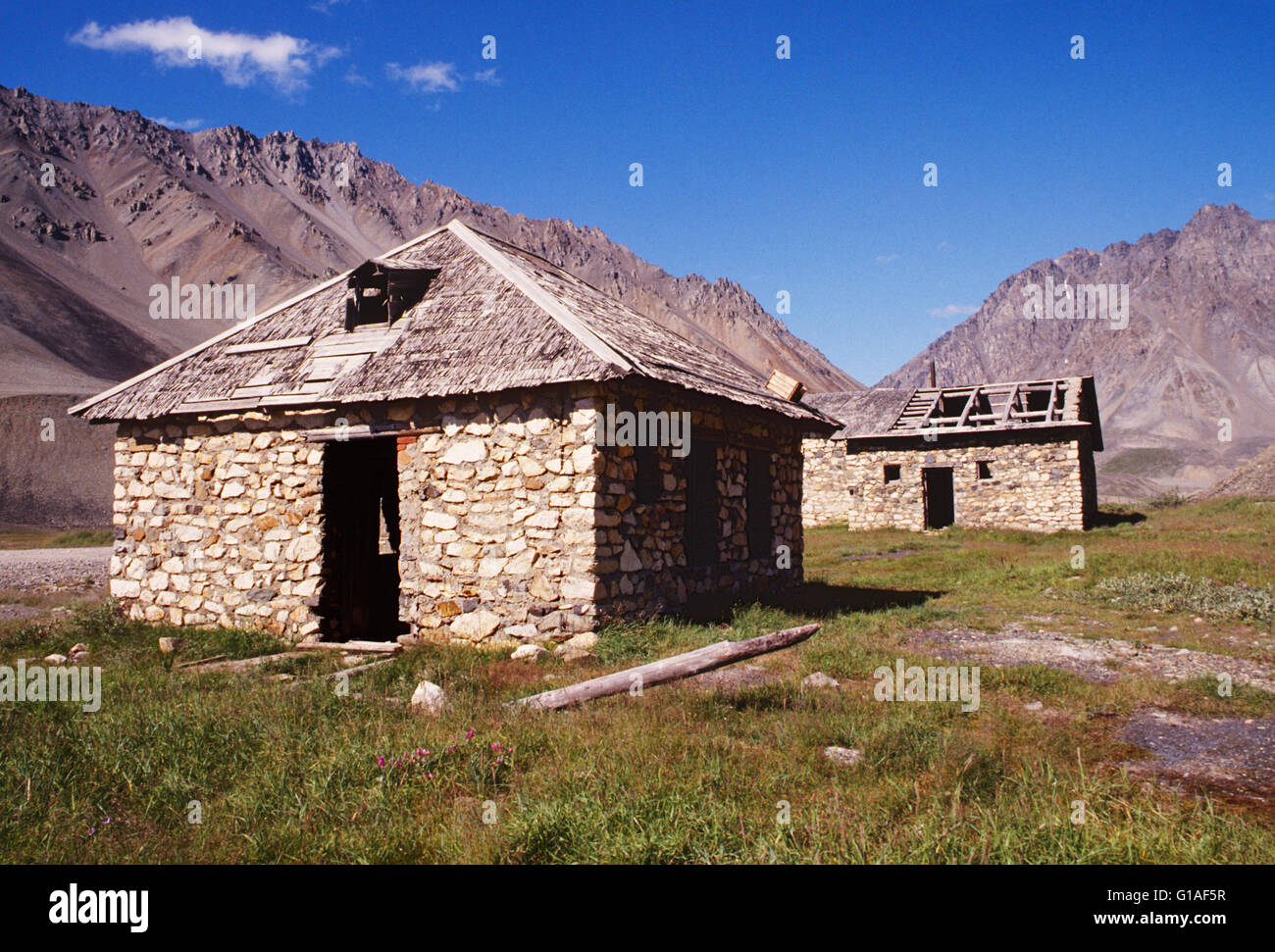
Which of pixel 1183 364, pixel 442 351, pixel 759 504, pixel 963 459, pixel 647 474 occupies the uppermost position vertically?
pixel 1183 364

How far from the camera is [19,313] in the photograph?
6512 cm

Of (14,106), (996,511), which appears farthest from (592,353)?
(14,106)

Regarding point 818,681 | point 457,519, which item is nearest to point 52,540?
point 457,519

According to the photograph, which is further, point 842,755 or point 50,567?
point 50,567

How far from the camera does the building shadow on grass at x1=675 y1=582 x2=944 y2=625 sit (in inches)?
395

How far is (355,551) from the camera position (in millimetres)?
10180

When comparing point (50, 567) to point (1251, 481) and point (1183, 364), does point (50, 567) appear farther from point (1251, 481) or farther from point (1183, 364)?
point (1183, 364)

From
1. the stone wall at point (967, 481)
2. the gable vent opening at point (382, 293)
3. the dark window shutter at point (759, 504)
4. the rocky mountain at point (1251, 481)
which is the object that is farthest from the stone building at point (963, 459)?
the gable vent opening at point (382, 293)

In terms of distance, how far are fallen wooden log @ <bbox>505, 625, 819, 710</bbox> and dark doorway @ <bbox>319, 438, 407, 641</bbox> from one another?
456 centimetres

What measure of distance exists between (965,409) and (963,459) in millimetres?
1777

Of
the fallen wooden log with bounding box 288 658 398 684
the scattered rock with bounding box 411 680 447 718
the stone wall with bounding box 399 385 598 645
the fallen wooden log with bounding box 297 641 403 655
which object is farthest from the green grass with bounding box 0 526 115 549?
the scattered rock with bounding box 411 680 447 718

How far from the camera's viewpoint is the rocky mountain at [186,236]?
227ft
